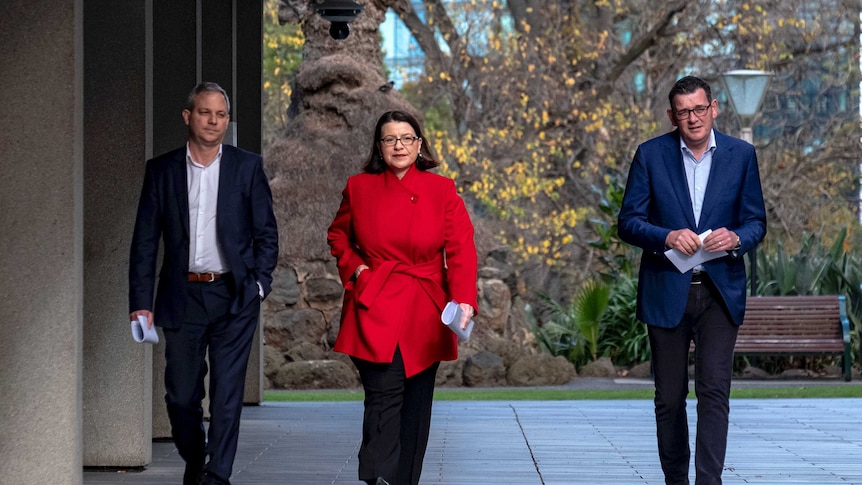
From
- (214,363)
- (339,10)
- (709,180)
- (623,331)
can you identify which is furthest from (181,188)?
(623,331)

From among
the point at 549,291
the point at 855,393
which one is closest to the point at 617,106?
the point at 549,291

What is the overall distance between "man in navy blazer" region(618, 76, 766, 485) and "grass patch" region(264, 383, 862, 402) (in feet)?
26.9

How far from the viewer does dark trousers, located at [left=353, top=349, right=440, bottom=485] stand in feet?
21.5

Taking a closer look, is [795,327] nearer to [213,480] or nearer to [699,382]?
[699,382]

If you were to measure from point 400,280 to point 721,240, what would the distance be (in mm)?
1462

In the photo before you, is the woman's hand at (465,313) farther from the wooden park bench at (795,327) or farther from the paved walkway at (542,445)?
the wooden park bench at (795,327)

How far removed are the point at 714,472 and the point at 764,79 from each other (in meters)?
14.1

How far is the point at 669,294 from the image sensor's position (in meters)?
6.85

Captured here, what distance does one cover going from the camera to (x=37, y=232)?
6902 millimetres

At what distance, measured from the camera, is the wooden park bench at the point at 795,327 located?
18.2m

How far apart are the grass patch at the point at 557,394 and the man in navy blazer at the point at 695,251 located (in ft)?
26.9

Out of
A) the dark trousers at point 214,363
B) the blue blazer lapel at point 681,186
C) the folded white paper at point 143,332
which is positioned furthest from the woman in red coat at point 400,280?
the blue blazer lapel at point 681,186

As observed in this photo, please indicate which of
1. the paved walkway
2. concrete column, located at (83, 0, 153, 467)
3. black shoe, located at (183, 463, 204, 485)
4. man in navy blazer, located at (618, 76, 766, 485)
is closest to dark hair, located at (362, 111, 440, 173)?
man in navy blazer, located at (618, 76, 766, 485)

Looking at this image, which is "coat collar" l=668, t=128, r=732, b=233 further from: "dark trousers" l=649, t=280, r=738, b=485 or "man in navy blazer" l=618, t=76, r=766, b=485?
"dark trousers" l=649, t=280, r=738, b=485
